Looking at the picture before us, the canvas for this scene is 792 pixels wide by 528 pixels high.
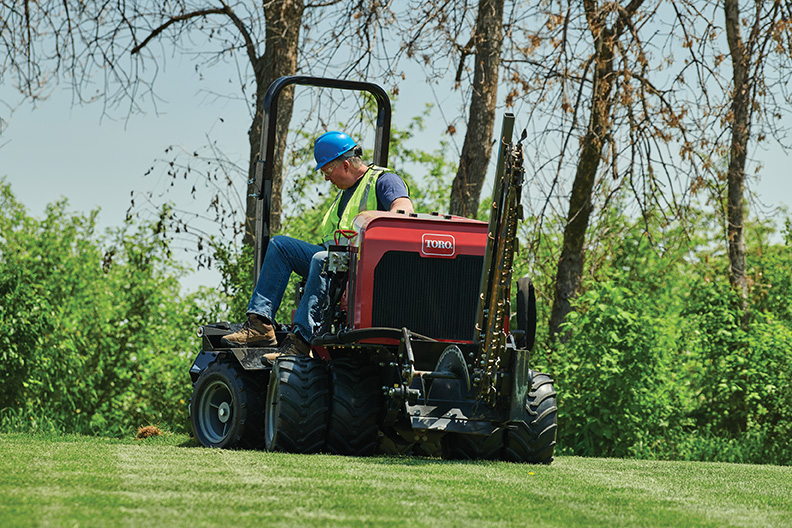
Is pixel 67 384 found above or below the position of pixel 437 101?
below

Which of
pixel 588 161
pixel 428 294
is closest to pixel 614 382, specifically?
pixel 588 161

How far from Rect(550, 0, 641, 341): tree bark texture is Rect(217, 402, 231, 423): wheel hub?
4960mm

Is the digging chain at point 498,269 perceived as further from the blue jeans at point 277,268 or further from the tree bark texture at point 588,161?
the tree bark texture at point 588,161

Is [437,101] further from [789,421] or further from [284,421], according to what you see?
[284,421]

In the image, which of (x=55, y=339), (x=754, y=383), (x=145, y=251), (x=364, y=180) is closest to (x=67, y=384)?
(x=55, y=339)

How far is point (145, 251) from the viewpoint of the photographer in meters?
13.6

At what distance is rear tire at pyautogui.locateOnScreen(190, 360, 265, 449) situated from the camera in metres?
7.31

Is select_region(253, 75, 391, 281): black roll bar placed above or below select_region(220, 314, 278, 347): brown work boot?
above

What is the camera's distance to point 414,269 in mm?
6715

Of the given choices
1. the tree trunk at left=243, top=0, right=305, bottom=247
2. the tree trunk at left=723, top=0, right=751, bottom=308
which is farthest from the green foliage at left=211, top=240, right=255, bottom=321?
the tree trunk at left=723, top=0, right=751, bottom=308

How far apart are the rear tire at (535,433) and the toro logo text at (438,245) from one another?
1.00m

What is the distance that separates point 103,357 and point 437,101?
504 cm

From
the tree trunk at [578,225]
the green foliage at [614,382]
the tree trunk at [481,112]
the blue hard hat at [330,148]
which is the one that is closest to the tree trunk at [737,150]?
the tree trunk at [578,225]

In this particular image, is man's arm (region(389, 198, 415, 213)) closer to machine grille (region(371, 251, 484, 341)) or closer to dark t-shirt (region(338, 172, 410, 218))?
dark t-shirt (region(338, 172, 410, 218))
